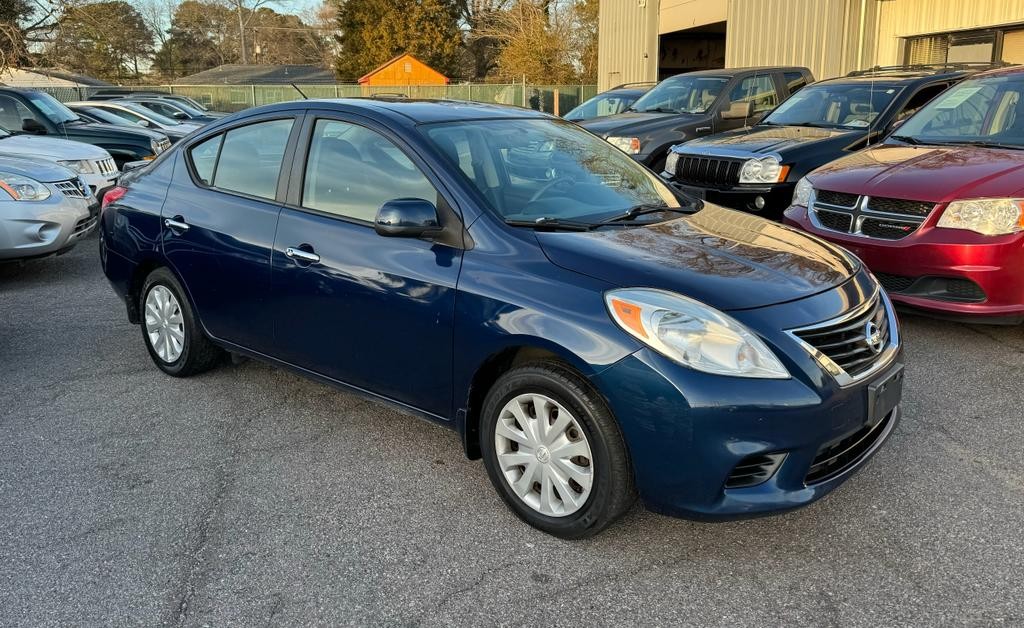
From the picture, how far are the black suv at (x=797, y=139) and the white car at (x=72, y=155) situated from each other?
6.68m

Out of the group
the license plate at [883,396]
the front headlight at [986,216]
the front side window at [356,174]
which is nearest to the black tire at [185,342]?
the front side window at [356,174]

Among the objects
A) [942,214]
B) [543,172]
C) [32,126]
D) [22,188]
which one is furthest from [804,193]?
[32,126]

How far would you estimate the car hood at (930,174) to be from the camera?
5.16 meters

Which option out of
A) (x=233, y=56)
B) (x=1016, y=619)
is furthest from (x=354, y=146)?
(x=233, y=56)

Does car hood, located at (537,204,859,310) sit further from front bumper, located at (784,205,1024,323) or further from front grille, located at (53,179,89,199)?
front grille, located at (53,179,89,199)

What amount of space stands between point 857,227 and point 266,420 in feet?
12.9

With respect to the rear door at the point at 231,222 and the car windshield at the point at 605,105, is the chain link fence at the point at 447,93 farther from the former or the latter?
the rear door at the point at 231,222

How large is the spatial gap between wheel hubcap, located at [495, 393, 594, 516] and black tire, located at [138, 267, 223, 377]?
7.58ft

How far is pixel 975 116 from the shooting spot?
642 cm

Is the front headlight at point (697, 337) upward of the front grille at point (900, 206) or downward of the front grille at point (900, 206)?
downward

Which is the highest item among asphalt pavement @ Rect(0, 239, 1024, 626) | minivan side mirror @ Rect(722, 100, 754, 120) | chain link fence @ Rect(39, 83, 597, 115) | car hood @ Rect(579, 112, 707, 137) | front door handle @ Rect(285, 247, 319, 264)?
chain link fence @ Rect(39, 83, 597, 115)

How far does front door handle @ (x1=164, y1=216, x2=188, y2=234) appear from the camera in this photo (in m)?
4.64

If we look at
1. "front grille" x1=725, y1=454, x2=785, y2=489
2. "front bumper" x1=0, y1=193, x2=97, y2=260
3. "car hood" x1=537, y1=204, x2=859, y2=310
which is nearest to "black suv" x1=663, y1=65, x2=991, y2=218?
"car hood" x1=537, y1=204, x2=859, y2=310

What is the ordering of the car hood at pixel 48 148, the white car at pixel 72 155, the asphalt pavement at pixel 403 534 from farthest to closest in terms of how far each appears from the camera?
the white car at pixel 72 155 < the car hood at pixel 48 148 < the asphalt pavement at pixel 403 534
